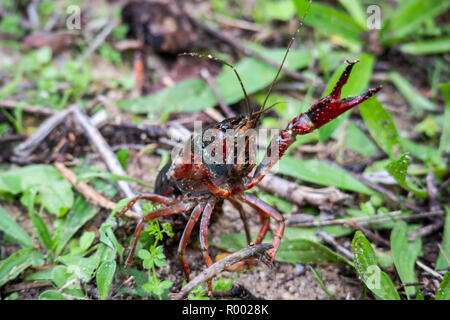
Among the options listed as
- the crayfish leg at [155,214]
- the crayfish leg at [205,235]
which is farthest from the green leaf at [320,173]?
the crayfish leg at [155,214]

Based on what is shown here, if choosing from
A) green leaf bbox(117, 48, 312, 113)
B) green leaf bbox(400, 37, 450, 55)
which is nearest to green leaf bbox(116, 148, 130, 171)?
green leaf bbox(117, 48, 312, 113)

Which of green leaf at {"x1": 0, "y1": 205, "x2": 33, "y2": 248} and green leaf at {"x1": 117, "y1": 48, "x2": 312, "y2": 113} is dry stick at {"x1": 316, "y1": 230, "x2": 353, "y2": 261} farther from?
green leaf at {"x1": 0, "y1": 205, "x2": 33, "y2": 248}

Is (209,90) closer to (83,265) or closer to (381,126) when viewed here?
(381,126)

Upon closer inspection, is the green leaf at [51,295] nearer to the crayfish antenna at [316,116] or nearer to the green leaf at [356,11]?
the crayfish antenna at [316,116]

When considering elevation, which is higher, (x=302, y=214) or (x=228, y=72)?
(x=228, y=72)

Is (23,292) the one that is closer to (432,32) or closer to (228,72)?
(228,72)

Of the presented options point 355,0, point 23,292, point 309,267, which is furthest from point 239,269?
point 355,0

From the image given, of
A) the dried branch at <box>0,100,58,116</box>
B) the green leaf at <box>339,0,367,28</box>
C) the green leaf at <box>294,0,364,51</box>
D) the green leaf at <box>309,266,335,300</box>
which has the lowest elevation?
the green leaf at <box>309,266,335,300</box>
